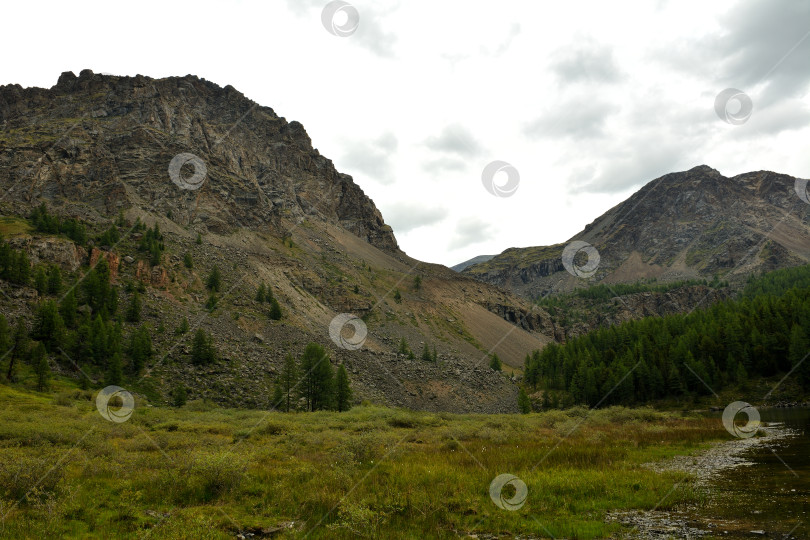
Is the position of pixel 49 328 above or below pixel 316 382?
above

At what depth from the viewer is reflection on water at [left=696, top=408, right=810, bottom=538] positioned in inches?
423

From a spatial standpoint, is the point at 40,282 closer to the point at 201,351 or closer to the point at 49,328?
the point at 49,328

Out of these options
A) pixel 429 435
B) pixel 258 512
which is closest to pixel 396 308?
pixel 429 435

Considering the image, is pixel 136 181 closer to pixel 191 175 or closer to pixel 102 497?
pixel 191 175

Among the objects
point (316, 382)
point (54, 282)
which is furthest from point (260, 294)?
point (316, 382)

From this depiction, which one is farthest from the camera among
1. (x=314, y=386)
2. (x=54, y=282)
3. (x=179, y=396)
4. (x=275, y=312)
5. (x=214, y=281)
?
(x=214, y=281)

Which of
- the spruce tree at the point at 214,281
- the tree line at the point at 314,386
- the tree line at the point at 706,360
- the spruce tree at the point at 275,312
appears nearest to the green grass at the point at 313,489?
the tree line at the point at 314,386

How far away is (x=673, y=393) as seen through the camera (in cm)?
8612

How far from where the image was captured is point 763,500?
13391 mm

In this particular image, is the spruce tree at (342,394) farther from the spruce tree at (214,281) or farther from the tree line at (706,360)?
the tree line at (706,360)

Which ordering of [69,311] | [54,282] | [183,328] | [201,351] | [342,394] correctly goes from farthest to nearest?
[183,328] → [54,282] → [201,351] → [69,311] → [342,394]

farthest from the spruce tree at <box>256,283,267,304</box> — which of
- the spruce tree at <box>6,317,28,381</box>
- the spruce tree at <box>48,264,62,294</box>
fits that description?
the spruce tree at <box>6,317,28,381</box>

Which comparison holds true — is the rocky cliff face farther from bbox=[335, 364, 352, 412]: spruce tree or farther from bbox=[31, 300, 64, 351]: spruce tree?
bbox=[335, 364, 352, 412]: spruce tree

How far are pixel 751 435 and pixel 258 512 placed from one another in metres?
38.9
